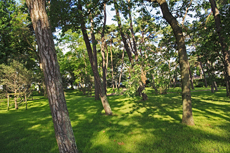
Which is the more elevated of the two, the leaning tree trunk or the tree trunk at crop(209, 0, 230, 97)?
the tree trunk at crop(209, 0, 230, 97)

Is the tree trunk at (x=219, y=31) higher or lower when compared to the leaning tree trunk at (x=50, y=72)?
higher

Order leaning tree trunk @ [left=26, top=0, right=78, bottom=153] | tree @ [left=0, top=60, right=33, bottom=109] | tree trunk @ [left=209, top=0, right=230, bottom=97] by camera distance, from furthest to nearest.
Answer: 1. tree @ [left=0, top=60, right=33, bottom=109]
2. tree trunk @ [left=209, top=0, right=230, bottom=97]
3. leaning tree trunk @ [left=26, top=0, right=78, bottom=153]

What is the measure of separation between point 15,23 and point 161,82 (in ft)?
65.2

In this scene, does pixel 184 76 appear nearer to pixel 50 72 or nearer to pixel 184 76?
pixel 184 76

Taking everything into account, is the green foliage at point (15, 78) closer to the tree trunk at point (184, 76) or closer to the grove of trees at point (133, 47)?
the grove of trees at point (133, 47)

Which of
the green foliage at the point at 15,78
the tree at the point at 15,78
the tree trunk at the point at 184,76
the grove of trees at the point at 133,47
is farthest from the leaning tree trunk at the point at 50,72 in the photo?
the green foliage at the point at 15,78

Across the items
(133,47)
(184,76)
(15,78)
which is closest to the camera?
(184,76)

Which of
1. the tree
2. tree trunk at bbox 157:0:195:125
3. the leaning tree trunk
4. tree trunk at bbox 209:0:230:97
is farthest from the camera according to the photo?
the tree

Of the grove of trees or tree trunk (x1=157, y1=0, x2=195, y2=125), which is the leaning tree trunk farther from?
tree trunk (x1=157, y1=0, x2=195, y2=125)

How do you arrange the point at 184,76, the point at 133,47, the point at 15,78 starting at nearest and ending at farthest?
the point at 184,76 < the point at 15,78 < the point at 133,47

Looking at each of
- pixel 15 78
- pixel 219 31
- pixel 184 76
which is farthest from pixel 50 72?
pixel 15 78

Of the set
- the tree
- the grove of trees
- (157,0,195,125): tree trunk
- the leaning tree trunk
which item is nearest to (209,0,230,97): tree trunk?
the grove of trees

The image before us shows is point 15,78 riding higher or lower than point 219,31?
lower

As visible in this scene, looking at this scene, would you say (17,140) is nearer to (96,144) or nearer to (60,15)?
(96,144)
